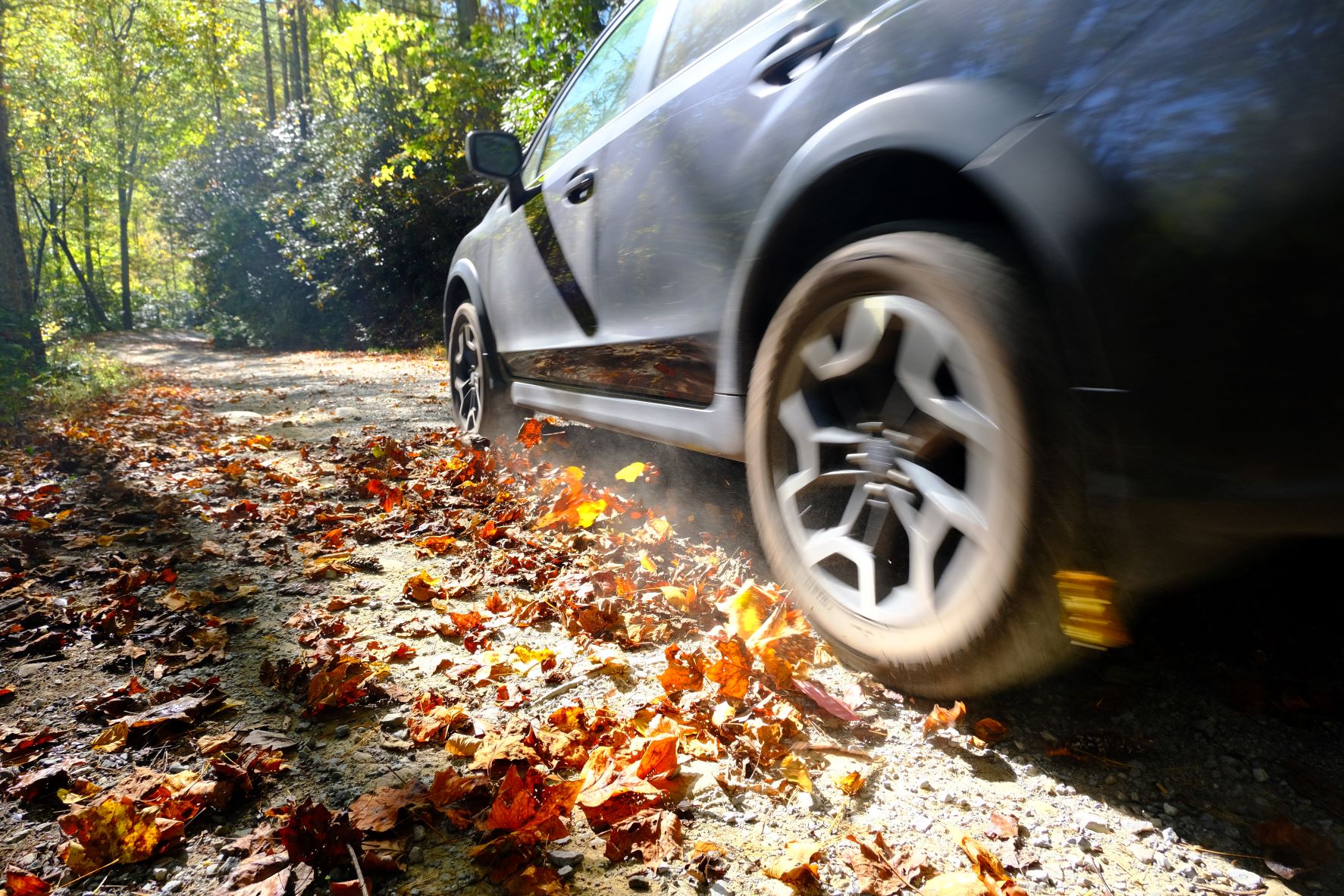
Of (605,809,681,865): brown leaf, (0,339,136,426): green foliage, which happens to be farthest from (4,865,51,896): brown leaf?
(0,339,136,426): green foliage

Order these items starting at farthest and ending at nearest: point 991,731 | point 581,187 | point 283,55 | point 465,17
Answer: point 283,55 < point 465,17 < point 581,187 < point 991,731

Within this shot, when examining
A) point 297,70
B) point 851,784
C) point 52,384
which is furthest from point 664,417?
point 297,70

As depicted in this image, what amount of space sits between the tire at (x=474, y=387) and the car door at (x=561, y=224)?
21 cm

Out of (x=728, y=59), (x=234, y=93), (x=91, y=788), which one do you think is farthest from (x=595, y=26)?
(x=234, y=93)

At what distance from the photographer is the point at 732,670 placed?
1.84 metres

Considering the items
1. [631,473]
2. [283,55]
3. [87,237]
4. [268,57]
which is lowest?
[631,473]

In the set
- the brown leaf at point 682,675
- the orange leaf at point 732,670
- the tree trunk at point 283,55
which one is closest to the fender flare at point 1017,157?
the orange leaf at point 732,670

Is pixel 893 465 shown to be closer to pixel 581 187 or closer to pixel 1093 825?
pixel 1093 825

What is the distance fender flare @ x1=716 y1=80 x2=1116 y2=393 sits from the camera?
1.23 m

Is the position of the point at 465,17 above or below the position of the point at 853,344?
Answer: above

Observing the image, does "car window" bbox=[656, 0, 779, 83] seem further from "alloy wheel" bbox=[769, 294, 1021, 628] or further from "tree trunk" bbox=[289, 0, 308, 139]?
"tree trunk" bbox=[289, 0, 308, 139]

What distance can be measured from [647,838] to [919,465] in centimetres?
94

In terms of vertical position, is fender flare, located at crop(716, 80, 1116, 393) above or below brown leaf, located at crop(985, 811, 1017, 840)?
above

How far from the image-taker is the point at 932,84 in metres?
1.49
